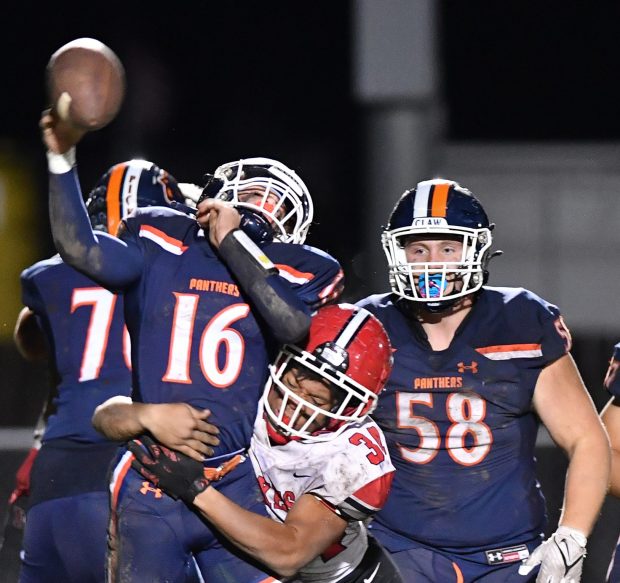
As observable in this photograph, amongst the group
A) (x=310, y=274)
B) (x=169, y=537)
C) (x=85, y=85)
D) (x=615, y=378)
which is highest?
(x=85, y=85)

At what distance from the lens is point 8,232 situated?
7.59 meters

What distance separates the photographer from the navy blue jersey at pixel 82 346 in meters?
3.96

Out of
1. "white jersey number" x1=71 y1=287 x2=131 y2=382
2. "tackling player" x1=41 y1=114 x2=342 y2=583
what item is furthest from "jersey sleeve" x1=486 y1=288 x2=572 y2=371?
"white jersey number" x1=71 y1=287 x2=131 y2=382

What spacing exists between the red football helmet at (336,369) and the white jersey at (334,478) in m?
0.04

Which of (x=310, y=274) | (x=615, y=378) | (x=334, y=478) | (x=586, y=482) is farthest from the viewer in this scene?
(x=615, y=378)

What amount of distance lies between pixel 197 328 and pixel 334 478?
50cm

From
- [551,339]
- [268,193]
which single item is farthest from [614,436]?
[268,193]

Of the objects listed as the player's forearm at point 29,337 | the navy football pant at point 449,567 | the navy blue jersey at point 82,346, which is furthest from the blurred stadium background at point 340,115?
the navy football pant at point 449,567

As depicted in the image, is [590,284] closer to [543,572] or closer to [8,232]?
[8,232]

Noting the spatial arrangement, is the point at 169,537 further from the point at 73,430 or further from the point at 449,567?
the point at 73,430

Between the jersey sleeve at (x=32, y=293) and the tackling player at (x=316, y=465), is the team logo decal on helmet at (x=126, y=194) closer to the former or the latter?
the jersey sleeve at (x=32, y=293)

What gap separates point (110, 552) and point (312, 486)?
58 cm

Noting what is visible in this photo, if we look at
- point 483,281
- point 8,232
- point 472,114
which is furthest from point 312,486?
point 472,114

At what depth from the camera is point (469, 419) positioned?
354 centimetres
